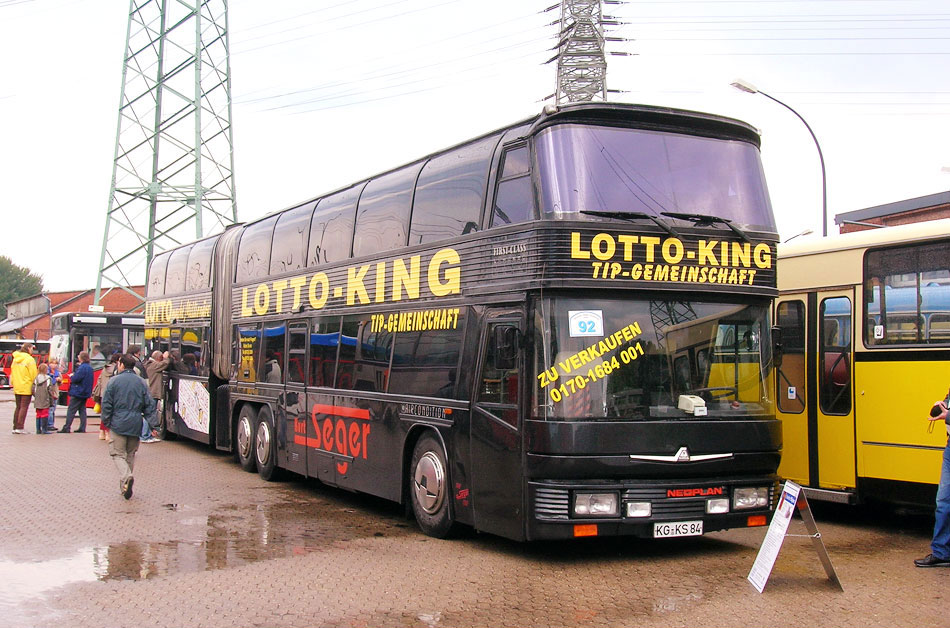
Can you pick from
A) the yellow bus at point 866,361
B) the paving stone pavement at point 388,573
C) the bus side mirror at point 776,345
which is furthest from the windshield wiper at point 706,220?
the paving stone pavement at point 388,573

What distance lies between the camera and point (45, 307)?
7594cm

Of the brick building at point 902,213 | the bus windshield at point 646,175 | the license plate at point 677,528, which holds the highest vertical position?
the brick building at point 902,213

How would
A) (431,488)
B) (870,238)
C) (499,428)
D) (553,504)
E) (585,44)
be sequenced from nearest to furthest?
(553,504)
(499,428)
(431,488)
(870,238)
(585,44)

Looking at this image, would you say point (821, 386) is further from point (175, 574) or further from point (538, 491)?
point (175, 574)

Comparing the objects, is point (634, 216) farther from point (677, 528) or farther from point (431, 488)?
point (431, 488)

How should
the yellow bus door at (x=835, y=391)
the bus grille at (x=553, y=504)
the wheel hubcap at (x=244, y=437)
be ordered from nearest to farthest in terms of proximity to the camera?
the bus grille at (x=553, y=504)
the yellow bus door at (x=835, y=391)
the wheel hubcap at (x=244, y=437)

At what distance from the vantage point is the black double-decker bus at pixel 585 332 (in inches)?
335

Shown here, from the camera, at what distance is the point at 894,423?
1030cm

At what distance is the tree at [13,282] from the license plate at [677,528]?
4196 inches

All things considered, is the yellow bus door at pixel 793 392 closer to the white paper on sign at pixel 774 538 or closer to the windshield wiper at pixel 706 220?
the windshield wiper at pixel 706 220

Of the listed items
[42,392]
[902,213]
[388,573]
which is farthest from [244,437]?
[902,213]

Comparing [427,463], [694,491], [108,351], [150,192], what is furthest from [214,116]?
[694,491]

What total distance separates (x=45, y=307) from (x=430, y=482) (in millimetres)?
73597

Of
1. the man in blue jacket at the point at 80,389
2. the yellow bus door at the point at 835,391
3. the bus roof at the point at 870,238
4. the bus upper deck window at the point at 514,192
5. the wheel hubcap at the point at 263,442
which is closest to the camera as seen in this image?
the bus upper deck window at the point at 514,192
